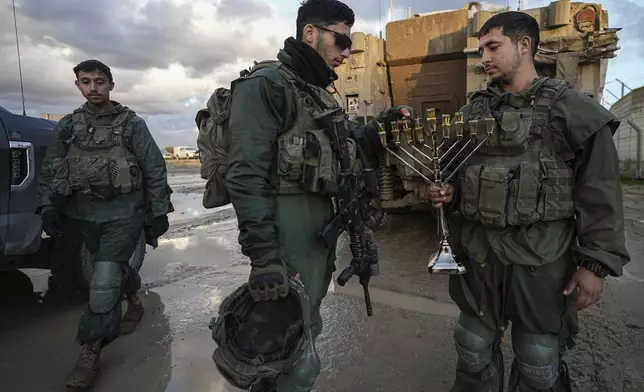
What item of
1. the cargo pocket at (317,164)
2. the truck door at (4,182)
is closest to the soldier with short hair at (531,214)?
the cargo pocket at (317,164)

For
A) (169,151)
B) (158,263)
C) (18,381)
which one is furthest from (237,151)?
(169,151)

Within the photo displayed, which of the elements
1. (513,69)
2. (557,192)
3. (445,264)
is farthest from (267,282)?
(513,69)

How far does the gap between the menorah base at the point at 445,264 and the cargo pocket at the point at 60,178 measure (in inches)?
101

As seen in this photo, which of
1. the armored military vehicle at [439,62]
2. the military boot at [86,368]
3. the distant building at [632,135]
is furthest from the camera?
the distant building at [632,135]

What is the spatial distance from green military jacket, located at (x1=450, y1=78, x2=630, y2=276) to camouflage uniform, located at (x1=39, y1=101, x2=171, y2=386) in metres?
2.42

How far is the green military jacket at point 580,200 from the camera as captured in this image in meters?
1.91

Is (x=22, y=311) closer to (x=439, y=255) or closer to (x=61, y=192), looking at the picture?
(x=61, y=192)

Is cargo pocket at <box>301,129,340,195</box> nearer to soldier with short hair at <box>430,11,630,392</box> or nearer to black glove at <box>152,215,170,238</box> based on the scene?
soldier with short hair at <box>430,11,630,392</box>

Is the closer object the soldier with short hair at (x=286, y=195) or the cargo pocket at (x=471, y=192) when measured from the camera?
the soldier with short hair at (x=286, y=195)

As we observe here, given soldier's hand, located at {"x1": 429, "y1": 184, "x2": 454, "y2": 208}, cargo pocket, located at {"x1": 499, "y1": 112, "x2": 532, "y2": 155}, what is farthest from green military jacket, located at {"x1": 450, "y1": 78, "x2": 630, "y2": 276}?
soldier's hand, located at {"x1": 429, "y1": 184, "x2": 454, "y2": 208}

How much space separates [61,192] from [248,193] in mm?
2036

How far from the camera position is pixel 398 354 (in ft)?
9.83

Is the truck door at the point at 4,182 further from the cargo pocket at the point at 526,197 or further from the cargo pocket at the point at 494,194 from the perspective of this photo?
the cargo pocket at the point at 526,197

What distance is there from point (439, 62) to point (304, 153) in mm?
5348
